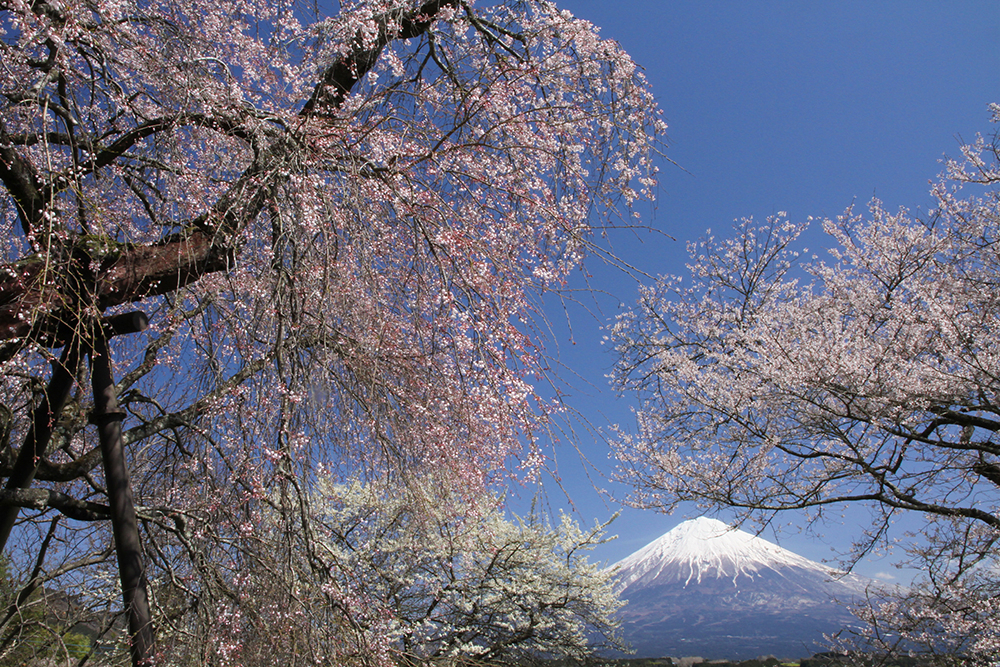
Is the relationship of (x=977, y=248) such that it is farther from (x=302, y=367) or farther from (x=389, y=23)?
(x=302, y=367)

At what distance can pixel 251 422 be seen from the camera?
2.27 m

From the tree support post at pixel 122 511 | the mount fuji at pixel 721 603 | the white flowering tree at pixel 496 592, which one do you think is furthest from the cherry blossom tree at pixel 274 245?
the mount fuji at pixel 721 603

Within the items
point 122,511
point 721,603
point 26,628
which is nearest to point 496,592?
point 26,628

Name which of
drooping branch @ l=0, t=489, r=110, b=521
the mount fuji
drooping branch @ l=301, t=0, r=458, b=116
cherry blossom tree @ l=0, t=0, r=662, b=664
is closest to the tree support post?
cherry blossom tree @ l=0, t=0, r=662, b=664

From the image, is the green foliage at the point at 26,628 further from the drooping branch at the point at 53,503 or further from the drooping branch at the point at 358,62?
the drooping branch at the point at 358,62

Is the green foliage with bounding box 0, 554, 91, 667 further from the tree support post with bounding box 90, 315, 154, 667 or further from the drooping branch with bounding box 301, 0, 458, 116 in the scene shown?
the drooping branch with bounding box 301, 0, 458, 116

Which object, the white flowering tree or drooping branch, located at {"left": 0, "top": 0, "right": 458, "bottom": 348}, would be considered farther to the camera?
the white flowering tree

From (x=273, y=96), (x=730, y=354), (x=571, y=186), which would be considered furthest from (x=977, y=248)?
Result: (x=273, y=96)

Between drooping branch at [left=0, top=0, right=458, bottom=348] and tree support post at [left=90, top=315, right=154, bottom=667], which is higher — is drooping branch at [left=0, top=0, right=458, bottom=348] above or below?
above

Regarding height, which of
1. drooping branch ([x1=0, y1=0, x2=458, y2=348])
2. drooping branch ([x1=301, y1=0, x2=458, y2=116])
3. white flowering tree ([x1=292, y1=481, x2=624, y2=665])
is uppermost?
drooping branch ([x1=301, y1=0, x2=458, y2=116])

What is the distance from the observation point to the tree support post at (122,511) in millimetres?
2182

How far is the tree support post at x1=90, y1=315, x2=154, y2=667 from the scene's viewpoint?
2182 millimetres

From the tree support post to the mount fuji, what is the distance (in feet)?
336

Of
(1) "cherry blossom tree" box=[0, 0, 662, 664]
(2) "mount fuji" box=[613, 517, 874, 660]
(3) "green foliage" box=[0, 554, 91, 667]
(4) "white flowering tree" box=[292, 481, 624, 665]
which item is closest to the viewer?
(1) "cherry blossom tree" box=[0, 0, 662, 664]
